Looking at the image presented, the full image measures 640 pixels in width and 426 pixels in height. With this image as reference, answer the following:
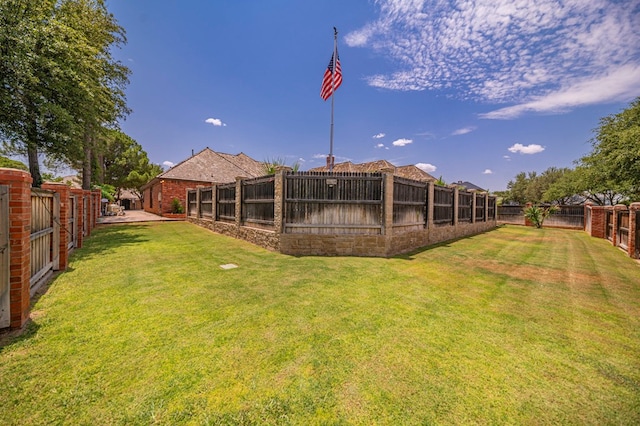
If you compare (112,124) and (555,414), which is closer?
(555,414)

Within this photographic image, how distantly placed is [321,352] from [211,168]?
2568cm

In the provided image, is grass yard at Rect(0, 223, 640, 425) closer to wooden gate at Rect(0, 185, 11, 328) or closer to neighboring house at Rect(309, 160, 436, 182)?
wooden gate at Rect(0, 185, 11, 328)

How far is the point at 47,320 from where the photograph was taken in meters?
3.31

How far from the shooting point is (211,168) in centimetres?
2512

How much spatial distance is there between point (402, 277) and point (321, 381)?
3.83m

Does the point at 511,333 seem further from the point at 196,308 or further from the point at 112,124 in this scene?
the point at 112,124

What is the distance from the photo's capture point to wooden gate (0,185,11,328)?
9.65 feet

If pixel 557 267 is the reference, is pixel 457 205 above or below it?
above

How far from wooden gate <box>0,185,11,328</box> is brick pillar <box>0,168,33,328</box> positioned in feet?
0.20

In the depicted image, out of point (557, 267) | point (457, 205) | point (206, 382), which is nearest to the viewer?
point (206, 382)

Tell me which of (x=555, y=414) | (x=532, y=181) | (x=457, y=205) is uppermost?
(x=532, y=181)

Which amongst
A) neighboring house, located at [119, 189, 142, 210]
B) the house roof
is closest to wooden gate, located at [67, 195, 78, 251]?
the house roof

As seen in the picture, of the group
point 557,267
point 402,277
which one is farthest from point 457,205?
point 402,277

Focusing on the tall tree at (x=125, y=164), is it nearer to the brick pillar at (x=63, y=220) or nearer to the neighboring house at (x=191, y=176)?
the neighboring house at (x=191, y=176)
